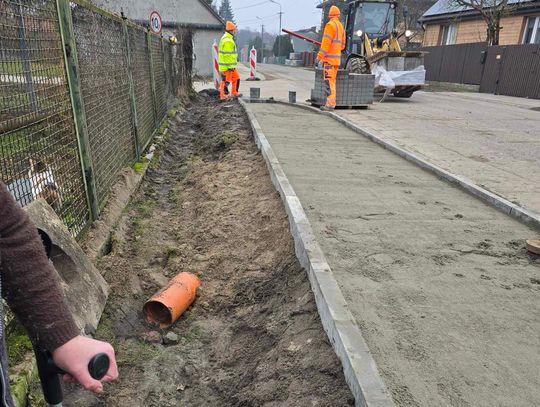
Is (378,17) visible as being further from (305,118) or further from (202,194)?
(202,194)

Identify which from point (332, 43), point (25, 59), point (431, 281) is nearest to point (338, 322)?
point (431, 281)

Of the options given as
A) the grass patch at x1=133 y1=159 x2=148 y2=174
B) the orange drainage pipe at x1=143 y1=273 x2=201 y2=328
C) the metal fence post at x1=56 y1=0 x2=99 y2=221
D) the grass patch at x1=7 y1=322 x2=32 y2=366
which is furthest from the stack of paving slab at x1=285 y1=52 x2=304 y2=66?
the grass patch at x1=7 y1=322 x2=32 y2=366

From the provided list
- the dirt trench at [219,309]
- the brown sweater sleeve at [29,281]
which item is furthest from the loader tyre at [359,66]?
the brown sweater sleeve at [29,281]

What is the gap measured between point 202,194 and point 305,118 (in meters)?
5.57

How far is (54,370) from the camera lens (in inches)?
50.9

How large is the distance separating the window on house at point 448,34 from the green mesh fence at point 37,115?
110 feet

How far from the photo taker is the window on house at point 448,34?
31703mm

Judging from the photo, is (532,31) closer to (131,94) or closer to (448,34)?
(448,34)

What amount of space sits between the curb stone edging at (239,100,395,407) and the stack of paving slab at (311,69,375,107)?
29.3 ft

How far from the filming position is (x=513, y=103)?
17.1m

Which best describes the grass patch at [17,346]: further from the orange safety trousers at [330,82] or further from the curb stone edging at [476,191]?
the orange safety trousers at [330,82]

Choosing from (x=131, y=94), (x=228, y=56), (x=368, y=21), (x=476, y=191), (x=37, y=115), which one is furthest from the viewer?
(x=368, y=21)

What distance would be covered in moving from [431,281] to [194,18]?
90.7 feet

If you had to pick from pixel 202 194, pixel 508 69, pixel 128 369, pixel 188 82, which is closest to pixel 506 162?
pixel 202 194
